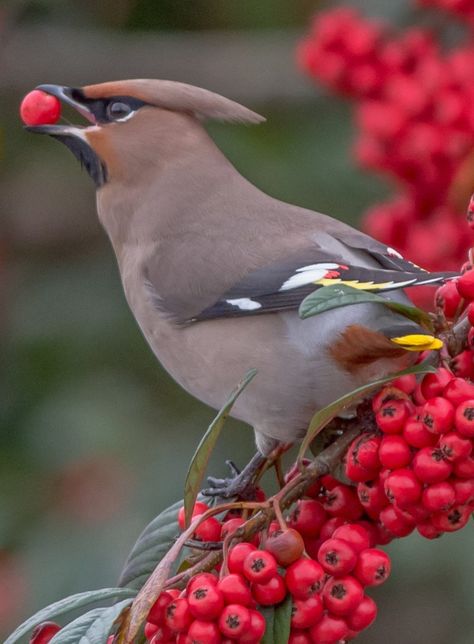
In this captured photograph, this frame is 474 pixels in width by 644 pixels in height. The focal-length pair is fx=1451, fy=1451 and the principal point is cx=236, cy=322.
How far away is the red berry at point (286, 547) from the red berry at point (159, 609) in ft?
0.49

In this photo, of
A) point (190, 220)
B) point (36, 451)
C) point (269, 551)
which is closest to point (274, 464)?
point (269, 551)

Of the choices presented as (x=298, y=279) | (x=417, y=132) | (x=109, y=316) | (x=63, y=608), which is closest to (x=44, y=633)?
(x=63, y=608)

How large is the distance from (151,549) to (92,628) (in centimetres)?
32

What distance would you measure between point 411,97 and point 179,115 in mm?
841

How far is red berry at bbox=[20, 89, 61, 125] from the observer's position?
282 cm

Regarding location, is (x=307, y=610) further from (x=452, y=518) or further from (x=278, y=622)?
(x=452, y=518)

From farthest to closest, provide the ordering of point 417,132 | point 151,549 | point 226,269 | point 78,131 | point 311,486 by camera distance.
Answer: point 417,132 < point 78,131 < point 226,269 < point 151,549 < point 311,486

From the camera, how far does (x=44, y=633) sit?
2.11 meters

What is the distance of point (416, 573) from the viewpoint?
3.98 m

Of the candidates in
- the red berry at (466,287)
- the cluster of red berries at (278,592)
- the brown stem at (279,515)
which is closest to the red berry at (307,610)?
the cluster of red berries at (278,592)

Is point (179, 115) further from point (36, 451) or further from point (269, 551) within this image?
point (36, 451)

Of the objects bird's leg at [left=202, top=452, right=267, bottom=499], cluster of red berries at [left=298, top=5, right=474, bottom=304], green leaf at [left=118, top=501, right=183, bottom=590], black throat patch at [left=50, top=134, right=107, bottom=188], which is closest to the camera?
green leaf at [left=118, top=501, right=183, bottom=590]

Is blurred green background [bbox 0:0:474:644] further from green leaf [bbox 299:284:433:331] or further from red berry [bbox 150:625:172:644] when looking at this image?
green leaf [bbox 299:284:433:331]

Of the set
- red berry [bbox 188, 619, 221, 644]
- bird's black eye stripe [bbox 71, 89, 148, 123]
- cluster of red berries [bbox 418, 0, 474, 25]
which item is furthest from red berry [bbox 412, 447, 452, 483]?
cluster of red berries [bbox 418, 0, 474, 25]
